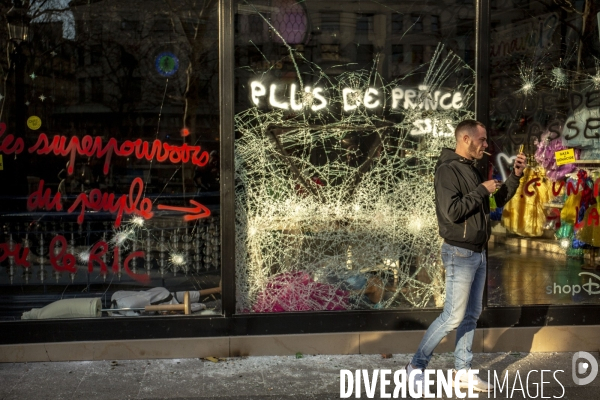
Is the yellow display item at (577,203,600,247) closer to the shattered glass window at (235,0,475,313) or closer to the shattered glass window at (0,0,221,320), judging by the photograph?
the shattered glass window at (235,0,475,313)

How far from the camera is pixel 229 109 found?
6.17m

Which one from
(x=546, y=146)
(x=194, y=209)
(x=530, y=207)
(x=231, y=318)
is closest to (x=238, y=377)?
(x=231, y=318)

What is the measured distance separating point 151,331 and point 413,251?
2301 mm

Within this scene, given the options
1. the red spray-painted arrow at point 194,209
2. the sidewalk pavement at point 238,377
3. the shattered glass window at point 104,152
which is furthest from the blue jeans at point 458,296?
the red spray-painted arrow at point 194,209

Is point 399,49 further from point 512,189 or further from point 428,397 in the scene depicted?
point 428,397

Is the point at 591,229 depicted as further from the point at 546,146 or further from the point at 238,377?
the point at 238,377

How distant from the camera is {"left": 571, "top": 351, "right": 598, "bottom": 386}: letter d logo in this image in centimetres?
→ 561

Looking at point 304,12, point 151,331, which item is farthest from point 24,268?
point 304,12

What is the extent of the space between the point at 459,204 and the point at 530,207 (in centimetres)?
220

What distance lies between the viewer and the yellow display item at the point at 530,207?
6863 millimetres

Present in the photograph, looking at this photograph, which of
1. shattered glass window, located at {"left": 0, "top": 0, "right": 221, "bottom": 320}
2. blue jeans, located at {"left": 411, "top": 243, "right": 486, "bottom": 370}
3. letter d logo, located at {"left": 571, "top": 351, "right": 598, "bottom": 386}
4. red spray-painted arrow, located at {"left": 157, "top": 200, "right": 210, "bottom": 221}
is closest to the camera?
blue jeans, located at {"left": 411, "top": 243, "right": 486, "bottom": 370}

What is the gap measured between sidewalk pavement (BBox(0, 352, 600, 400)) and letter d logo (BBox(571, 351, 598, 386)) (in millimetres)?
42

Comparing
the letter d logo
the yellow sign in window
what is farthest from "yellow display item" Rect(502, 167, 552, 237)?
the letter d logo

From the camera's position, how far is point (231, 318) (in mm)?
6238
